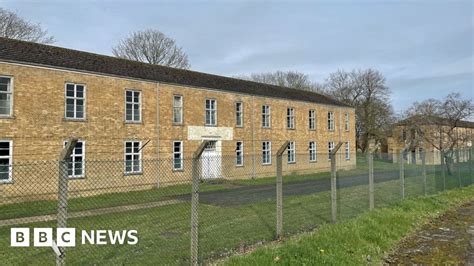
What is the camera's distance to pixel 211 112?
28156mm

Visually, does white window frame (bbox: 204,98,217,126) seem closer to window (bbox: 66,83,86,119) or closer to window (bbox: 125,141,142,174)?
window (bbox: 125,141,142,174)

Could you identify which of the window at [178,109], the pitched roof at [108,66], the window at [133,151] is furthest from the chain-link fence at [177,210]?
the pitched roof at [108,66]

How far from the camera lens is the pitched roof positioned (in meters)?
19.5

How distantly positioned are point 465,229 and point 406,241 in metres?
2.40

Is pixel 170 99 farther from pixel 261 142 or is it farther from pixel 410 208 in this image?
pixel 410 208

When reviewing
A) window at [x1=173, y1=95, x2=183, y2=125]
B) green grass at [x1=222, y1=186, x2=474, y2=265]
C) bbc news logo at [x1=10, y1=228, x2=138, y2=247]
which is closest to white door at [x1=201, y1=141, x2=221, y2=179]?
window at [x1=173, y1=95, x2=183, y2=125]

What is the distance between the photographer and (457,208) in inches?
515

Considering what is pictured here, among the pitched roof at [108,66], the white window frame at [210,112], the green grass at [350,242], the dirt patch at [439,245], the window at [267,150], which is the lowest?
the dirt patch at [439,245]

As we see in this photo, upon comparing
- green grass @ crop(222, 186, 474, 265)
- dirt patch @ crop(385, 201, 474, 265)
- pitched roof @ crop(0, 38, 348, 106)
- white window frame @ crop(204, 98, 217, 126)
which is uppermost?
pitched roof @ crop(0, 38, 348, 106)

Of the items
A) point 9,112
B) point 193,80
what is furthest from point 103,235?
point 193,80

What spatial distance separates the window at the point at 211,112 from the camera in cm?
2780

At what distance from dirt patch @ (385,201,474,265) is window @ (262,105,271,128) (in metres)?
21.9

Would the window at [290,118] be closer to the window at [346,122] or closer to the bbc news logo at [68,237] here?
the window at [346,122]

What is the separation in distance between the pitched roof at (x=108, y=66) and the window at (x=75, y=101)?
3.12ft
